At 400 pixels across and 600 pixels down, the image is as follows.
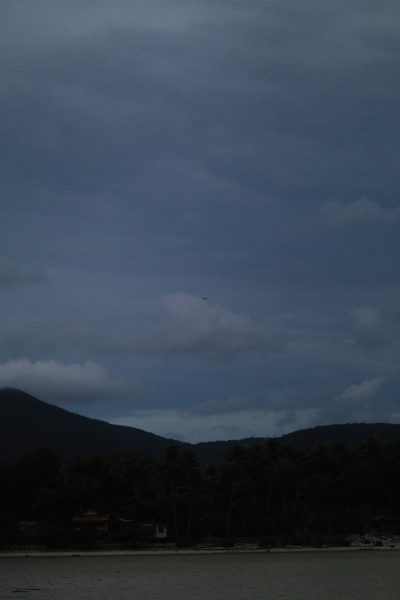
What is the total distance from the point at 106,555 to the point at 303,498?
3896 centimetres

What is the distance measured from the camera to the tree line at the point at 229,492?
3585 inches

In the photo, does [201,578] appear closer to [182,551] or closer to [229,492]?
[182,551]

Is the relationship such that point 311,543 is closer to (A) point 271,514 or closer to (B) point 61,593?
(A) point 271,514

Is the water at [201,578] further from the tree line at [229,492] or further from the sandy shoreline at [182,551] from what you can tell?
the tree line at [229,492]

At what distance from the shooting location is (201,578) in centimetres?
4934

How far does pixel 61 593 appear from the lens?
40562 millimetres

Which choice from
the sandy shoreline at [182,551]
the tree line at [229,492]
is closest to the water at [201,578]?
the sandy shoreline at [182,551]

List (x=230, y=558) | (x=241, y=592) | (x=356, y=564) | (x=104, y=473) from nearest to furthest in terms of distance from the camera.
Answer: (x=241, y=592)
(x=356, y=564)
(x=230, y=558)
(x=104, y=473)

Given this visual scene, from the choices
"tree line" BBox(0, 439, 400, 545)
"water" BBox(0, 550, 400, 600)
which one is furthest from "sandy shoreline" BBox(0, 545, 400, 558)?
"water" BBox(0, 550, 400, 600)

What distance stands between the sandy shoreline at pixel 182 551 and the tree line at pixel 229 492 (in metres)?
2.23

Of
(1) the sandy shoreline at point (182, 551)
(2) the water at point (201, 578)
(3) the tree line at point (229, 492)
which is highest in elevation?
(3) the tree line at point (229, 492)

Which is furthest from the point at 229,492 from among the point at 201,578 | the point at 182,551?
the point at 201,578

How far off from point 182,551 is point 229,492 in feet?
46.7

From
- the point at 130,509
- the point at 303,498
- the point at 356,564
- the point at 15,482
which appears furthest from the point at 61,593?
the point at 303,498
